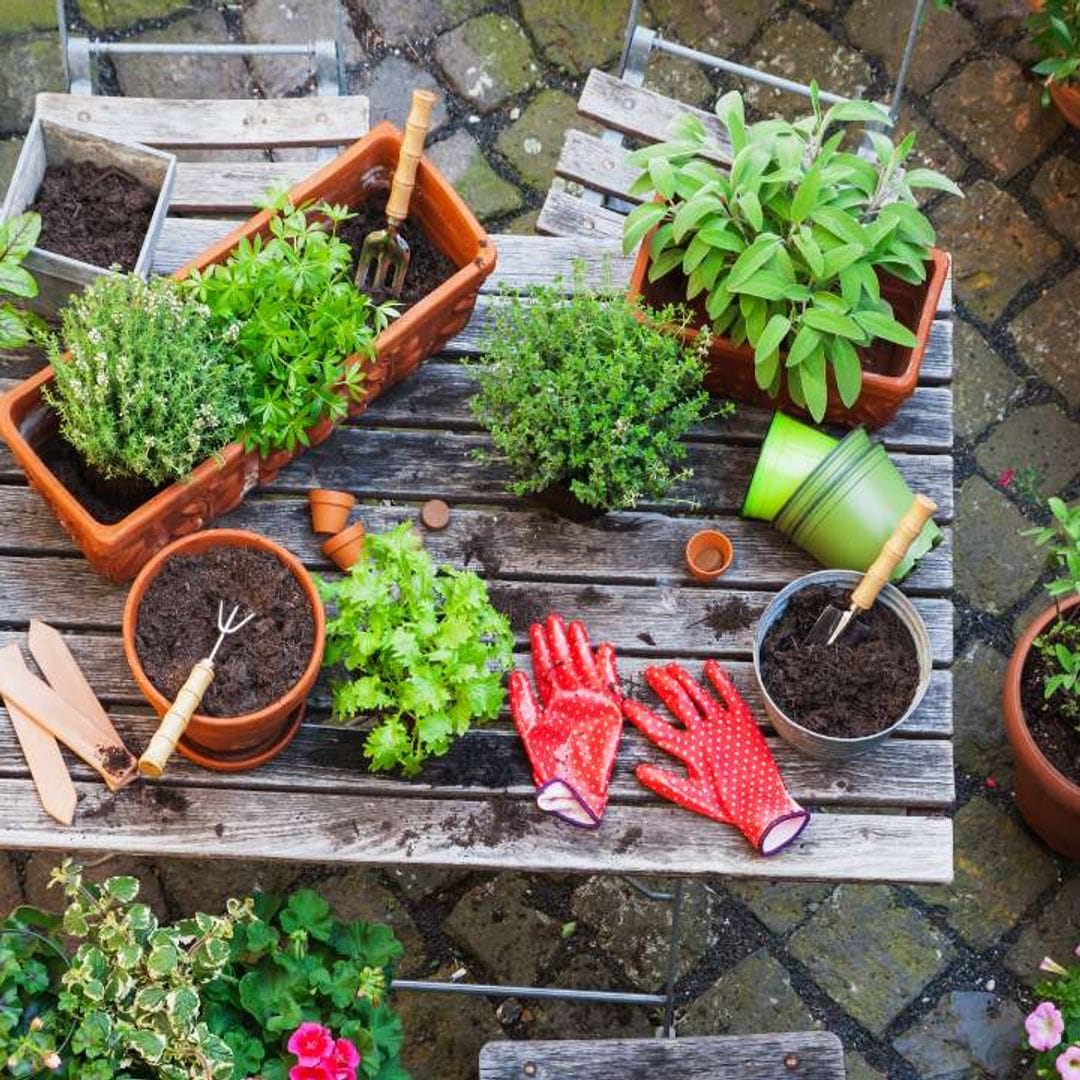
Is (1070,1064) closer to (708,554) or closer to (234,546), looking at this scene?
(708,554)

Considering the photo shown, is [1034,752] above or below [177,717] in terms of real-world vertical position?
below

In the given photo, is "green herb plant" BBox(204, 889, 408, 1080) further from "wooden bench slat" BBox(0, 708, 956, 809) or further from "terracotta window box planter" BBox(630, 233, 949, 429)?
"terracotta window box planter" BBox(630, 233, 949, 429)

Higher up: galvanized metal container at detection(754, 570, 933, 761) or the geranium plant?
galvanized metal container at detection(754, 570, 933, 761)

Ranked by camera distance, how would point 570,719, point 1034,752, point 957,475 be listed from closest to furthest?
point 570,719 → point 1034,752 → point 957,475

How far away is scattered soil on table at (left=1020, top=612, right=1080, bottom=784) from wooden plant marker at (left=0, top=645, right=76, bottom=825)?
6.74 feet

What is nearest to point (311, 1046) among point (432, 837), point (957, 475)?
point (432, 837)

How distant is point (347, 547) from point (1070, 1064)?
1893 mm

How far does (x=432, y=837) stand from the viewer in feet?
8.92

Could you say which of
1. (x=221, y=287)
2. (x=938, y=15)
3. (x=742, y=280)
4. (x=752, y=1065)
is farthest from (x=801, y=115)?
(x=752, y=1065)

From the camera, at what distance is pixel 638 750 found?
111 inches

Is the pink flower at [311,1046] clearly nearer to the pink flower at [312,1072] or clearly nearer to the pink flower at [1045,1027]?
the pink flower at [312,1072]

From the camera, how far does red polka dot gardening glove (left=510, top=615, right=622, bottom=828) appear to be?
8.95ft

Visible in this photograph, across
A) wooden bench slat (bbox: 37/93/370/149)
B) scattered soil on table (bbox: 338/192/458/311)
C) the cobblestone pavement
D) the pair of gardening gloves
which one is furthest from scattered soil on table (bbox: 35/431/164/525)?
the cobblestone pavement

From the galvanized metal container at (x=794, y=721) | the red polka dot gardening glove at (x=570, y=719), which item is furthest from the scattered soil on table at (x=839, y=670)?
the red polka dot gardening glove at (x=570, y=719)
